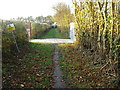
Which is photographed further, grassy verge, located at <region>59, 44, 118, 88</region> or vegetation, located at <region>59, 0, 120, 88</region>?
vegetation, located at <region>59, 0, 120, 88</region>

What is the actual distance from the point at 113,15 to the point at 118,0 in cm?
65

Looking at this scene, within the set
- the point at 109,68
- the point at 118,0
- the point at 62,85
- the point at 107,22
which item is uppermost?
the point at 118,0

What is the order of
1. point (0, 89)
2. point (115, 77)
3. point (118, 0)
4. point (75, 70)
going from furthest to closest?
point (75, 70)
point (118, 0)
point (115, 77)
point (0, 89)

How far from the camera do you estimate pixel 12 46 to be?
8.91 m

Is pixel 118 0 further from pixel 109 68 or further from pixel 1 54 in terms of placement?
pixel 1 54

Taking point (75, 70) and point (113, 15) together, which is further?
point (75, 70)

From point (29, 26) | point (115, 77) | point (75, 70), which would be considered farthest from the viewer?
point (29, 26)

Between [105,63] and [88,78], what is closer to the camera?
[88,78]

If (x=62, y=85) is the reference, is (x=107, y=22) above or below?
above

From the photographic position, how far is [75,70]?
6379 mm

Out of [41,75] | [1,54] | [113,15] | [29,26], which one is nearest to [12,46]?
[1,54]

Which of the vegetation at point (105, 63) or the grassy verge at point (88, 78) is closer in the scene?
the grassy verge at point (88, 78)

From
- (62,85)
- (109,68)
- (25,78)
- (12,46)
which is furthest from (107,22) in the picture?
(12,46)

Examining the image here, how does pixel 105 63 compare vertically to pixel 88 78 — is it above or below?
above
